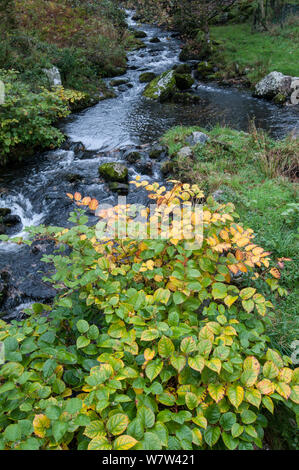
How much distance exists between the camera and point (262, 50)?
48.4 ft

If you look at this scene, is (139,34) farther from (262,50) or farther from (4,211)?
(4,211)

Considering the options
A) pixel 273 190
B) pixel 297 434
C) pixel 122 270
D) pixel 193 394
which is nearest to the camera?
pixel 193 394

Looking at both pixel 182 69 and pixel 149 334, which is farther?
pixel 182 69

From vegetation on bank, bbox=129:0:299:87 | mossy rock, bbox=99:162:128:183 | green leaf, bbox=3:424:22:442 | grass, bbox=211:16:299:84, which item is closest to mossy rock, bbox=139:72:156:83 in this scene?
vegetation on bank, bbox=129:0:299:87

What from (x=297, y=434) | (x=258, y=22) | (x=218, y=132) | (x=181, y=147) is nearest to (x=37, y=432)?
(x=297, y=434)

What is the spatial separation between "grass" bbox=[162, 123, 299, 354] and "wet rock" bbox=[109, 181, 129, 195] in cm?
124

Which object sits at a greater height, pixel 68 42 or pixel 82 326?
pixel 68 42

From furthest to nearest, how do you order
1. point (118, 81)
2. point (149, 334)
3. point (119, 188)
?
point (118, 81) → point (119, 188) → point (149, 334)

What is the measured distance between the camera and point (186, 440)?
53.6 inches

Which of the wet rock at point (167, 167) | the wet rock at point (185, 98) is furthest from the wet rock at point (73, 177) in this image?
the wet rock at point (185, 98)

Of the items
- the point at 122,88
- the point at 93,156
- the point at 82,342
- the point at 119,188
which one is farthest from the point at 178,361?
the point at 122,88

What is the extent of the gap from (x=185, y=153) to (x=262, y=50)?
12.4m

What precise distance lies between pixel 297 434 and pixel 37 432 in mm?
1684
